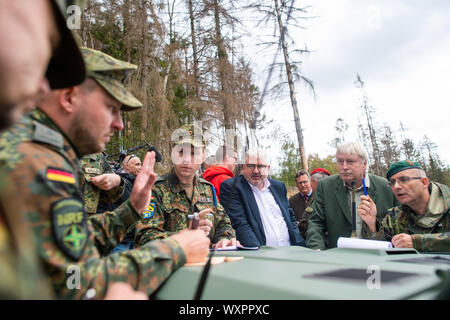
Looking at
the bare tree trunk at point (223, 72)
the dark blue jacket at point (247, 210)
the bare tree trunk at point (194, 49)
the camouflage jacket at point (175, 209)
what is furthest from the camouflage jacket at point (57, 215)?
the bare tree trunk at point (194, 49)

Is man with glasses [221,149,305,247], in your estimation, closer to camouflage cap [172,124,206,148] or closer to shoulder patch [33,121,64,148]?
camouflage cap [172,124,206,148]

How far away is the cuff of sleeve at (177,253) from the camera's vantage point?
3.92 feet

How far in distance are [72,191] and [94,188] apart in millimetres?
2007

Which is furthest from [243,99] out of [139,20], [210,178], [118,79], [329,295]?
[329,295]

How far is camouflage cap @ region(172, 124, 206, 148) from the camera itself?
9.52 feet

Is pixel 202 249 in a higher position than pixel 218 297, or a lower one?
higher

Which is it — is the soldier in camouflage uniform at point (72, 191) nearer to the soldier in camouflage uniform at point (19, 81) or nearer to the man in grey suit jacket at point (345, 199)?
the soldier in camouflage uniform at point (19, 81)

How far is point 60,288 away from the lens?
849 millimetres

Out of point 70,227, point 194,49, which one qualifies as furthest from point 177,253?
point 194,49

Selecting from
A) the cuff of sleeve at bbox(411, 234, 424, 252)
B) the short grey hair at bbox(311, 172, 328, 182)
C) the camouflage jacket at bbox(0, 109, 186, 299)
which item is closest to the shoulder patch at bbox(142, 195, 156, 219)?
the camouflage jacket at bbox(0, 109, 186, 299)

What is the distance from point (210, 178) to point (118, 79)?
3013 millimetres

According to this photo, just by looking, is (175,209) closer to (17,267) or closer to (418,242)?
(418,242)

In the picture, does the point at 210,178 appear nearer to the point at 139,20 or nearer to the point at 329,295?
the point at 329,295
